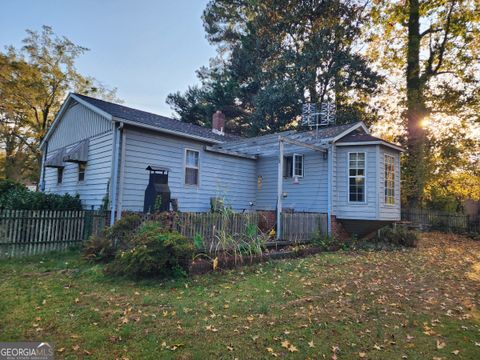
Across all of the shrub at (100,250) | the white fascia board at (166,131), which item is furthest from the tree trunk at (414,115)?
the shrub at (100,250)

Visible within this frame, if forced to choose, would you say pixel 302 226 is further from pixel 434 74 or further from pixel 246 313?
pixel 434 74

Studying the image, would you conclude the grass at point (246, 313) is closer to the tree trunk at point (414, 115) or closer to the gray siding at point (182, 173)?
the gray siding at point (182, 173)

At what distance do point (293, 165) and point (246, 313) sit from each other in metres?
9.55

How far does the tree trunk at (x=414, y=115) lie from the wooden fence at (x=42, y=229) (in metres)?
16.8

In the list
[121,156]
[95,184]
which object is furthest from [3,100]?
[121,156]

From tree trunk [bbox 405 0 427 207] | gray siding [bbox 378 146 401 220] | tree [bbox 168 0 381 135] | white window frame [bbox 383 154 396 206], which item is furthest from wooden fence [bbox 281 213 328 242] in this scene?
→ tree [bbox 168 0 381 135]

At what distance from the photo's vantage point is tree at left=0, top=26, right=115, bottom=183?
20.4 metres

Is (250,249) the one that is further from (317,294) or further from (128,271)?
(128,271)

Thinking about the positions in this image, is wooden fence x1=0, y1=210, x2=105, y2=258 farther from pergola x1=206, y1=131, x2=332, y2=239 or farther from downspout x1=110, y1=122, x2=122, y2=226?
pergola x1=206, y1=131, x2=332, y2=239

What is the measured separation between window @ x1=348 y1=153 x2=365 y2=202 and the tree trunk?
769 cm

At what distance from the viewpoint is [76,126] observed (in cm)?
1296

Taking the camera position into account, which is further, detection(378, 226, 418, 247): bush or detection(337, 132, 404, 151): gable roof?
detection(378, 226, 418, 247): bush

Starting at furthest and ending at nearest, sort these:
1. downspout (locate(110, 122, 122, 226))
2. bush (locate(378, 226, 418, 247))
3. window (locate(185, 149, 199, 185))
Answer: bush (locate(378, 226, 418, 247))
window (locate(185, 149, 199, 185))
downspout (locate(110, 122, 122, 226))

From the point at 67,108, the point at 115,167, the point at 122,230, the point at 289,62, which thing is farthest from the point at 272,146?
the point at 289,62
